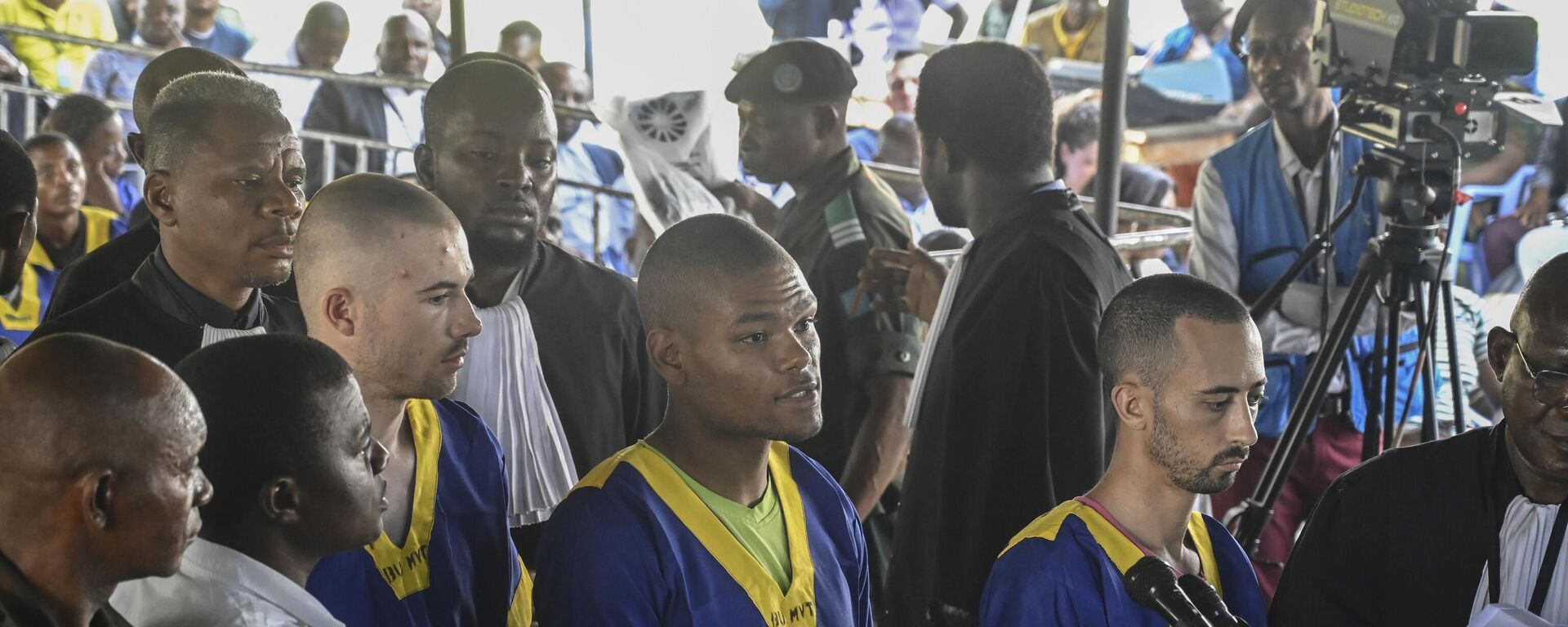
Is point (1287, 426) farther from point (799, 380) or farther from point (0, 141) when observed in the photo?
point (0, 141)

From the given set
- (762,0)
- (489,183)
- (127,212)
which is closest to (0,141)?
(489,183)

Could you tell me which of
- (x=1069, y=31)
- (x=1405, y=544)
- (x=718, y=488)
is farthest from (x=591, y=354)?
(x=1069, y=31)

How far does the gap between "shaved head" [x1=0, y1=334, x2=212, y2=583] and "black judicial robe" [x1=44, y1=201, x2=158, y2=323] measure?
1348 millimetres

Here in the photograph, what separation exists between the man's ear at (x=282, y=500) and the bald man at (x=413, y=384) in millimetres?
303

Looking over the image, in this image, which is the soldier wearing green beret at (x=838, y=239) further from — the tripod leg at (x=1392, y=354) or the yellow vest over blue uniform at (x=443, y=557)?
the yellow vest over blue uniform at (x=443, y=557)

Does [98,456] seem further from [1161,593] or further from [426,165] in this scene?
[426,165]

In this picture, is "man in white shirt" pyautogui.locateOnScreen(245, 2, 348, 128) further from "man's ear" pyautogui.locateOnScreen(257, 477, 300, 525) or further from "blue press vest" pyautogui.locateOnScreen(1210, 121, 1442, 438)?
"man's ear" pyautogui.locateOnScreen(257, 477, 300, 525)

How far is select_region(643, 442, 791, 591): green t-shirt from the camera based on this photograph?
7.50ft

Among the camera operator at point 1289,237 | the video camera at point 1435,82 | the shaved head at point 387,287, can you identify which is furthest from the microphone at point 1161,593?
the camera operator at point 1289,237

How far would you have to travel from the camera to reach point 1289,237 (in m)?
4.04

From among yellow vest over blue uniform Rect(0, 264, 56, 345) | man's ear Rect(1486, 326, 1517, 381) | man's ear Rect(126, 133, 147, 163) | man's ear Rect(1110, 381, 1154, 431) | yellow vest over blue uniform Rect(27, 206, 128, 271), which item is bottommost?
yellow vest over blue uniform Rect(0, 264, 56, 345)

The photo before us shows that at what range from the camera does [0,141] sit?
2609mm

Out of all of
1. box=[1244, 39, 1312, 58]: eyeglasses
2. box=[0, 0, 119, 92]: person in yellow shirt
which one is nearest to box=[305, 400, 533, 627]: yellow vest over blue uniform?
box=[1244, 39, 1312, 58]: eyeglasses

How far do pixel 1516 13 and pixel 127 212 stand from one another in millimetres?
4943
